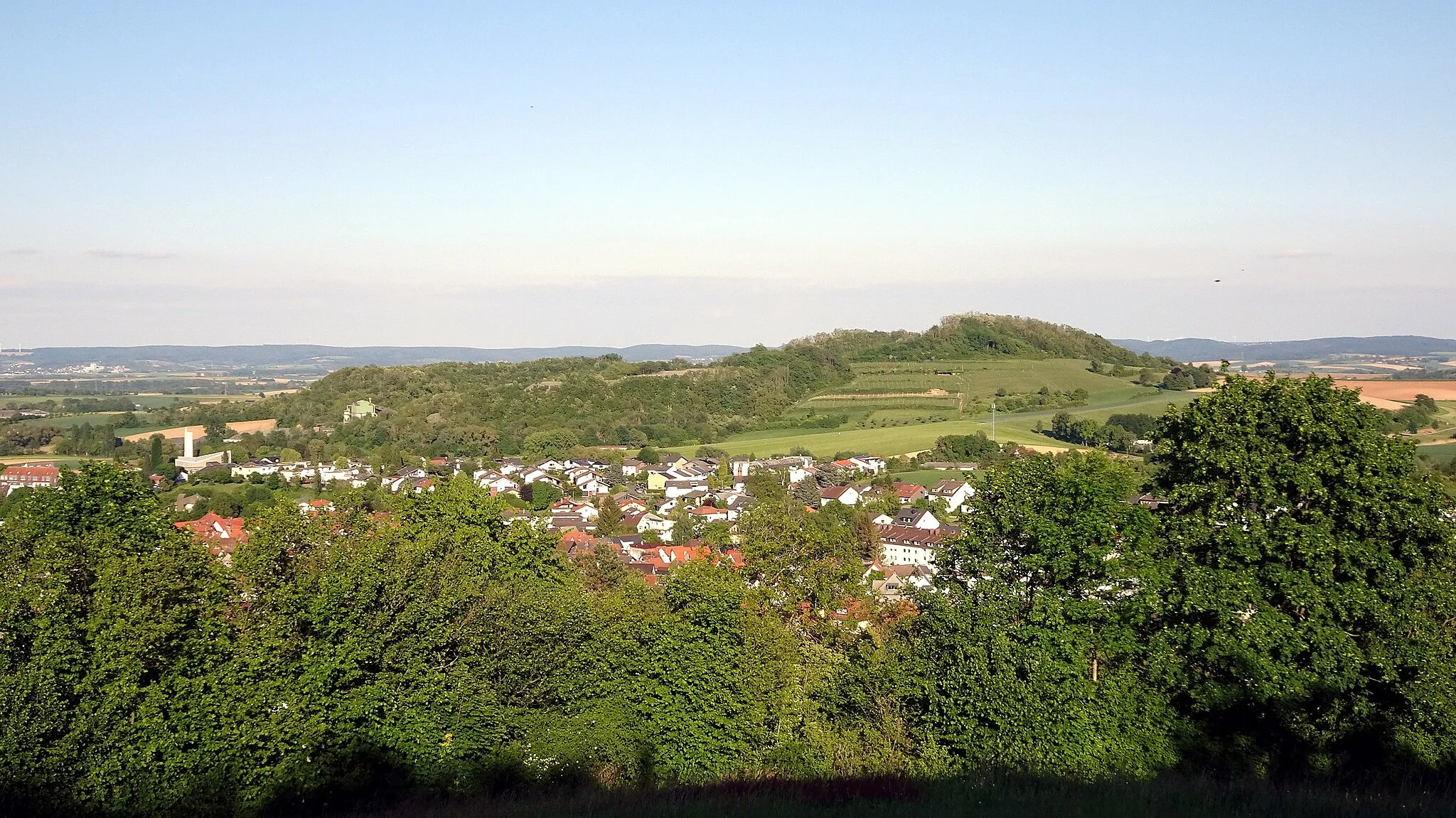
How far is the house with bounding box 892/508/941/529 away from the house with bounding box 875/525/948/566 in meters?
1.07

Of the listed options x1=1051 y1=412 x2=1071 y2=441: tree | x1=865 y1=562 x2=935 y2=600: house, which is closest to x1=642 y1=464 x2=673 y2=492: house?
x1=1051 y1=412 x2=1071 y2=441: tree

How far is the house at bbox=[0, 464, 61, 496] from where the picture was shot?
6450 cm

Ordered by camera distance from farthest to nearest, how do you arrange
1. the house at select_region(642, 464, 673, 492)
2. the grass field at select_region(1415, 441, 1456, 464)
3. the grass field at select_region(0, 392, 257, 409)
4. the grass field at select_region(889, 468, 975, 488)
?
1. the grass field at select_region(0, 392, 257, 409)
2. the house at select_region(642, 464, 673, 492)
3. the grass field at select_region(889, 468, 975, 488)
4. the grass field at select_region(1415, 441, 1456, 464)

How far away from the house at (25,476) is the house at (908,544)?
4992 cm

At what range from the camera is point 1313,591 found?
1440 centimetres

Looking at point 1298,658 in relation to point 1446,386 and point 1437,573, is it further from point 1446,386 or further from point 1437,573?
point 1446,386

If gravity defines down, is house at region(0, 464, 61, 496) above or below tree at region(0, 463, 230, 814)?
below

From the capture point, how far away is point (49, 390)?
18338 cm

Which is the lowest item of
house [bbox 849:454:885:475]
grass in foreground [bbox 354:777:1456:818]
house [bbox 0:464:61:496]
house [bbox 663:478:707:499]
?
house [bbox 663:478:707:499]

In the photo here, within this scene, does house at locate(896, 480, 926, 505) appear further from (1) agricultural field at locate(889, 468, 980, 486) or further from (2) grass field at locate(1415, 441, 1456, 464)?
(2) grass field at locate(1415, 441, 1456, 464)

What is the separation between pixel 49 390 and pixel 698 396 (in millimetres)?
133828

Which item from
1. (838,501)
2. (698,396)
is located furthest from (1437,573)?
(698,396)

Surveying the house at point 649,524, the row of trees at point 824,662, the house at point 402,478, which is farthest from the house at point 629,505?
the row of trees at point 824,662

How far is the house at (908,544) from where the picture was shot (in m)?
53.7
